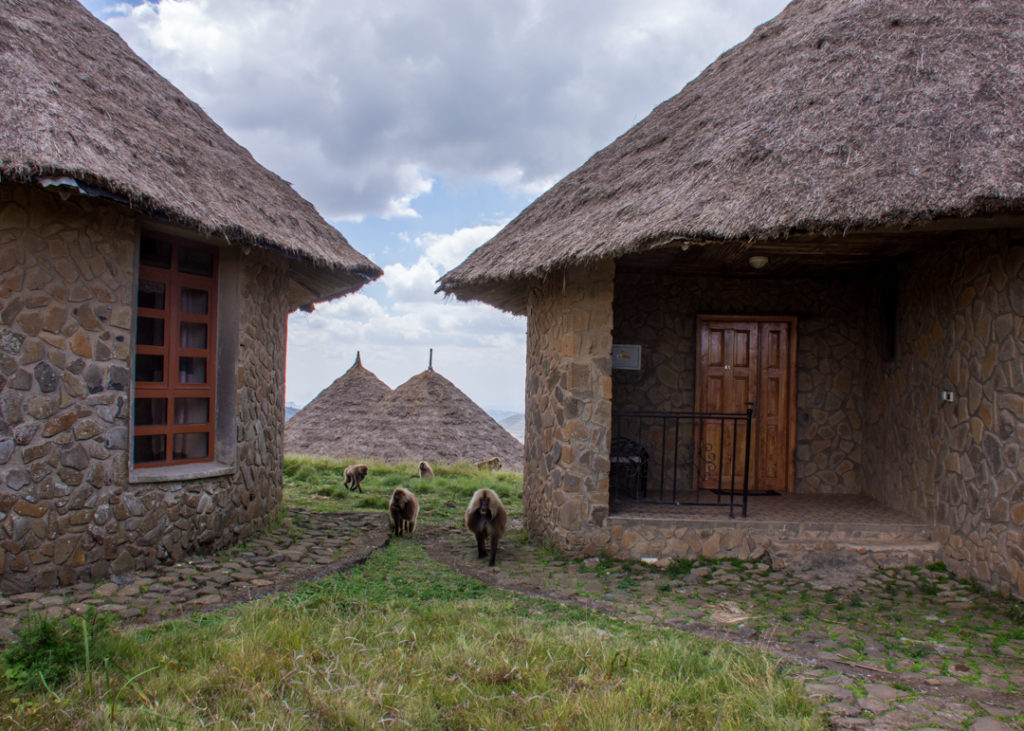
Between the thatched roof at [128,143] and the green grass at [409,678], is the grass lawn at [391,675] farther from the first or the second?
the thatched roof at [128,143]

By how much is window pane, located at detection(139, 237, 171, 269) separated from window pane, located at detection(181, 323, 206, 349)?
568 mm

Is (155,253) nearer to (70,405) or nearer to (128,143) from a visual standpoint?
(128,143)

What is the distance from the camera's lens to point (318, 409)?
16.5 meters

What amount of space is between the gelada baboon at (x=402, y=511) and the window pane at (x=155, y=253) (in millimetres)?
3166

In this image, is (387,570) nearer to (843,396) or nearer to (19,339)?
(19,339)

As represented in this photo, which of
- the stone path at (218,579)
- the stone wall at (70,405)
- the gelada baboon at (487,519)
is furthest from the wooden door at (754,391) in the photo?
the stone wall at (70,405)

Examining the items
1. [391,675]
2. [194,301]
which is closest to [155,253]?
[194,301]

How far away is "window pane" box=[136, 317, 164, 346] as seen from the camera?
6.21 m

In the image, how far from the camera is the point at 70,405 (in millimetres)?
5285

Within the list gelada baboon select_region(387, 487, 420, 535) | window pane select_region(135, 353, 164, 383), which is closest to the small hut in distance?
gelada baboon select_region(387, 487, 420, 535)

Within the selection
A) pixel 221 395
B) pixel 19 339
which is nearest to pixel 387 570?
pixel 221 395

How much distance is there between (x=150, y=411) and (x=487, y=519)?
10.3ft

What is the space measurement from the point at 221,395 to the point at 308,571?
194 centimetres

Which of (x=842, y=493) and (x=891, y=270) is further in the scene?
(x=842, y=493)
